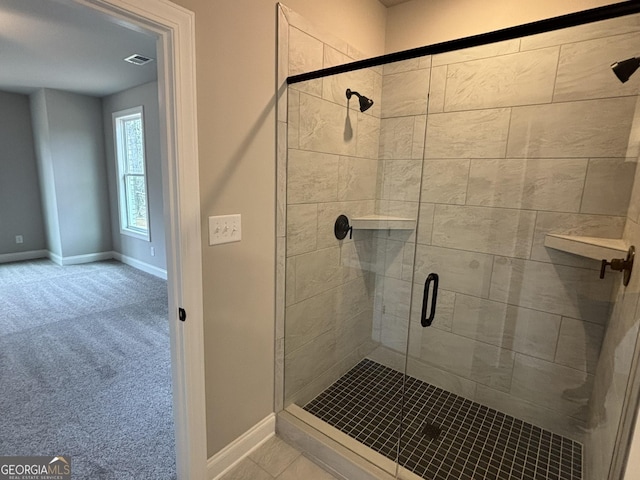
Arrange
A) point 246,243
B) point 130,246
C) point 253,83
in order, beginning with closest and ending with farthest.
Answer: point 253,83
point 246,243
point 130,246

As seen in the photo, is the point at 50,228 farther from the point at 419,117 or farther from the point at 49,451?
the point at 419,117

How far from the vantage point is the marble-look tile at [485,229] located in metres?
1.98

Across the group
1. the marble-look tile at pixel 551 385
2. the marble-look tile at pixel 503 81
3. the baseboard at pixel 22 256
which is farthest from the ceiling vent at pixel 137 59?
the marble-look tile at pixel 551 385

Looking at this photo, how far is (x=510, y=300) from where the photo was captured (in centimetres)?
208

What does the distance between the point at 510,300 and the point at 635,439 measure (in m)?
1.13

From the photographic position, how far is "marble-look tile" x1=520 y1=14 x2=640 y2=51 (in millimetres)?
1560

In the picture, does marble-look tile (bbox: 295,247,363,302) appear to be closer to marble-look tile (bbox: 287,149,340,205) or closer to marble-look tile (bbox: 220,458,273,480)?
marble-look tile (bbox: 287,149,340,205)

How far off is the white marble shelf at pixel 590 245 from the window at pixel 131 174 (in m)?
4.71

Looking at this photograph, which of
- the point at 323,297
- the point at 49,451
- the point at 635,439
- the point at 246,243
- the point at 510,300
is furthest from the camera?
the point at 323,297

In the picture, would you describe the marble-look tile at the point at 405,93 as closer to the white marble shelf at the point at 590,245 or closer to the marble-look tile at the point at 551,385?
the white marble shelf at the point at 590,245

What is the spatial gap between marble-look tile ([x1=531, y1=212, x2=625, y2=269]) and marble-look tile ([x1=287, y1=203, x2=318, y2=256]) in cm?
129

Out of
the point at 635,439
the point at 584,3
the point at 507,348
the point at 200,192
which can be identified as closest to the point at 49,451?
the point at 200,192

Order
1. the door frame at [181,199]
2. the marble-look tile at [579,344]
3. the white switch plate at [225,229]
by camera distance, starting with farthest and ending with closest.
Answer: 1. the marble-look tile at [579,344]
2. the white switch plate at [225,229]
3. the door frame at [181,199]

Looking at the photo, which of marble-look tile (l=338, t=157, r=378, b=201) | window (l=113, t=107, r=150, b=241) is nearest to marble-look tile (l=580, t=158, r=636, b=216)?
marble-look tile (l=338, t=157, r=378, b=201)
